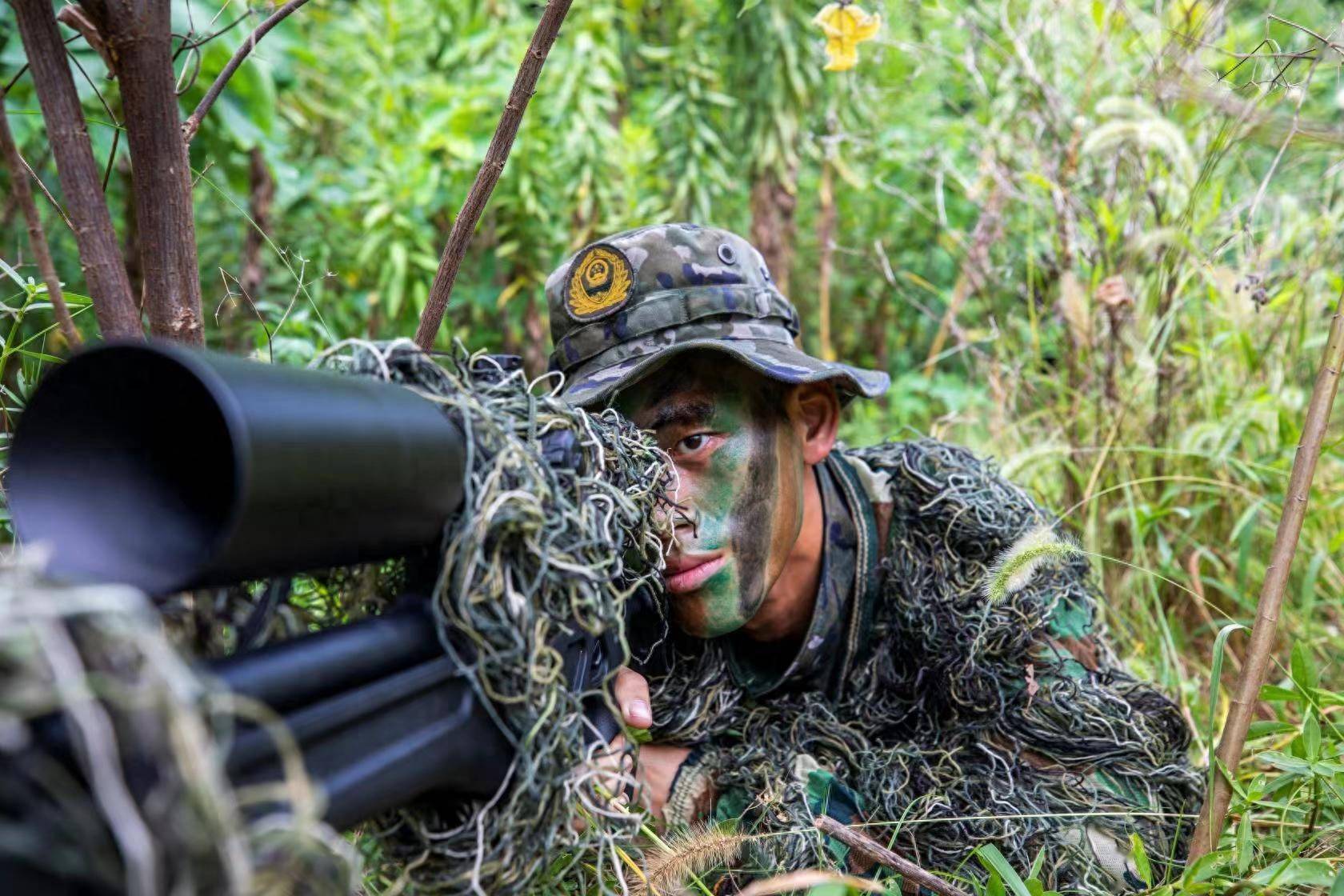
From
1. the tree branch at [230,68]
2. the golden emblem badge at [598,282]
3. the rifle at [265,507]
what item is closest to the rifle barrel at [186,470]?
the rifle at [265,507]

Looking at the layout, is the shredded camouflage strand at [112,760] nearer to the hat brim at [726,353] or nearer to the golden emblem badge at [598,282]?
the hat brim at [726,353]

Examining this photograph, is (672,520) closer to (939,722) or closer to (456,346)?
(456,346)

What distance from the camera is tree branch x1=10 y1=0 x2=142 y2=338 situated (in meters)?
1.07

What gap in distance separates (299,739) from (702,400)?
2.98 feet

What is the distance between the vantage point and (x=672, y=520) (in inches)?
50.1

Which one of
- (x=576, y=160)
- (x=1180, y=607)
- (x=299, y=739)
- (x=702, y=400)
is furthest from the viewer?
(x=576, y=160)

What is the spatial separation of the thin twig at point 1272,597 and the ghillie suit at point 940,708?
0.42ft

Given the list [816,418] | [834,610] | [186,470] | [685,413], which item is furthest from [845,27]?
[186,470]

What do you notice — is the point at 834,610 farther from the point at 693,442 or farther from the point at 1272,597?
the point at 1272,597

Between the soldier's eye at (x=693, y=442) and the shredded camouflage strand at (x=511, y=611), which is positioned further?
the soldier's eye at (x=693, y=442)

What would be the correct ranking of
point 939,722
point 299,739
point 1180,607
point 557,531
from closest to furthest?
point 299,739 < point 557,531 < point 939,722 < point 1180,607

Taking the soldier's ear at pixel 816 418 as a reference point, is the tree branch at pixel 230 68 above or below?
above

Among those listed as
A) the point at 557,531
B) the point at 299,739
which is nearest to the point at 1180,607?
the point at 557,531

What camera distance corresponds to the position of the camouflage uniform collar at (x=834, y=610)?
1.65 metres
